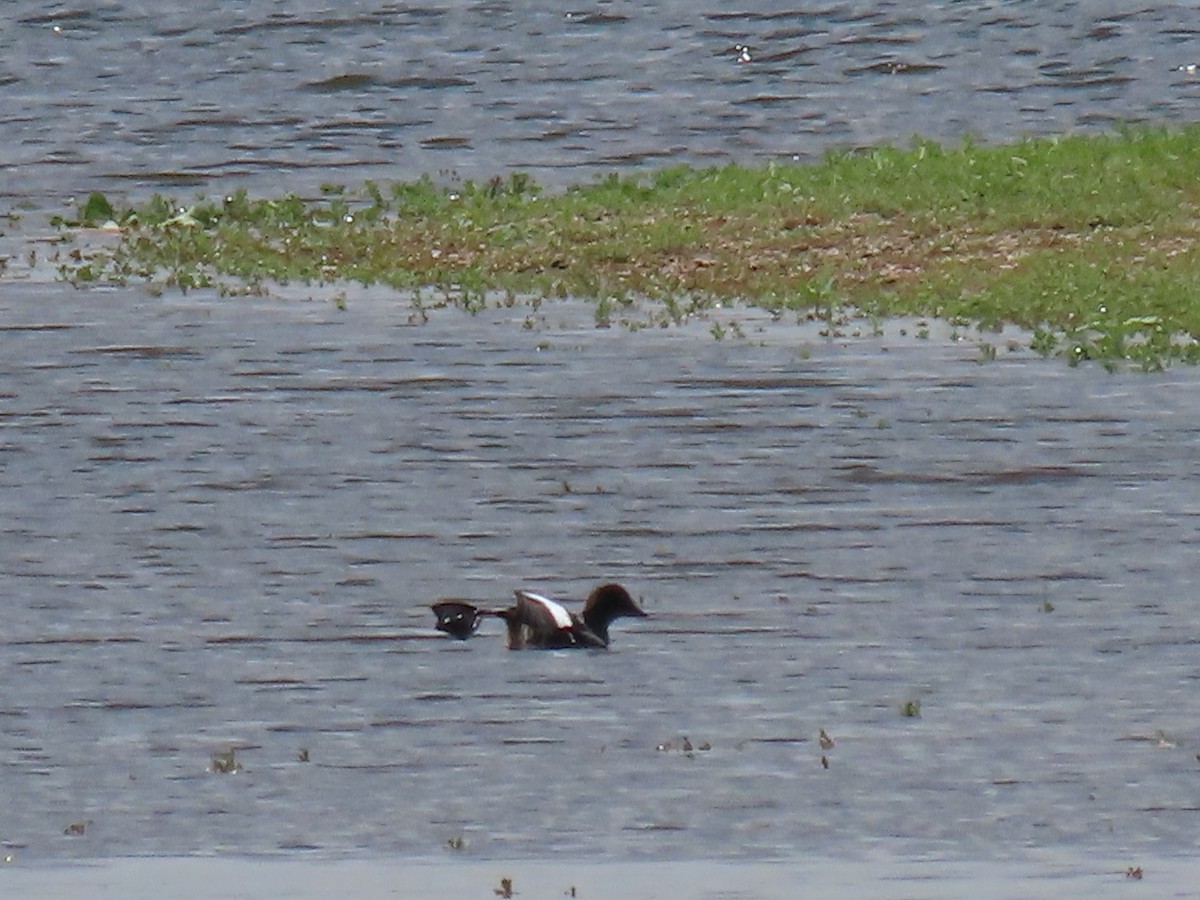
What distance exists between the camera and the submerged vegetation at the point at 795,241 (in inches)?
695

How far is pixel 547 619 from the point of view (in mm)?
10383

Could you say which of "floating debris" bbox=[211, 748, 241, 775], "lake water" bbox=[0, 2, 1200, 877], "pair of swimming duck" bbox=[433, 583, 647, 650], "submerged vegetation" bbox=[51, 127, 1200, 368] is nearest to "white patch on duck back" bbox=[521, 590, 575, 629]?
"pair of swimming duck" bbox=[433, 583, 647, 650]

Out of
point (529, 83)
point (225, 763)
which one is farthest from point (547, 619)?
point (529, 83)

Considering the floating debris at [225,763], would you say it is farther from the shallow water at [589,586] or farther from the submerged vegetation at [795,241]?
the submerged vegetation at [795,241]

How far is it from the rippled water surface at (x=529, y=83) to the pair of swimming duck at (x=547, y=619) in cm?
1434

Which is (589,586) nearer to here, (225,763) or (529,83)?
(225,763)

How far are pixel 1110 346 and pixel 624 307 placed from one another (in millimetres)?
3198

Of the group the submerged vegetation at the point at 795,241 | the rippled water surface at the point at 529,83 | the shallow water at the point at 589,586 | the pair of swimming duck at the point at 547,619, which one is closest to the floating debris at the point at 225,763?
the shallow water at the point at 589,586

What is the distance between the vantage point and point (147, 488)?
1341 cm

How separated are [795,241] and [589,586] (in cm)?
866

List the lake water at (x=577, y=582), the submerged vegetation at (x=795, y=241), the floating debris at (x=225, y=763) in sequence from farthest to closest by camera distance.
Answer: the submerged vegetation at (x=795, y=241), the floating debris at (x=225, y=763), the lake water at (x=577, y=582)

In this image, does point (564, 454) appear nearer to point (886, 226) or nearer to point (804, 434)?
point (804, 434)

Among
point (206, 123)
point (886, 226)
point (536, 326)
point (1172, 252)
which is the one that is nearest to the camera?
point (536, 326)

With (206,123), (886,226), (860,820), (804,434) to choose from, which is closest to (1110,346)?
(804,434)
